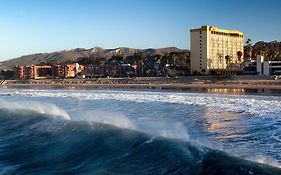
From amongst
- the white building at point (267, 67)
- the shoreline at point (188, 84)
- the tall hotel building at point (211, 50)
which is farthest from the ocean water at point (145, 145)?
the tall hotel building at point (211, 50)

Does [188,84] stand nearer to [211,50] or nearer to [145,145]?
[211,50]

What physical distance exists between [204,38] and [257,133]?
8780 cm

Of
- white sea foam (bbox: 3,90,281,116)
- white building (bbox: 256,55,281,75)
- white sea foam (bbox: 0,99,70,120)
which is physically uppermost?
white building (bbox: 256,55,281,75)

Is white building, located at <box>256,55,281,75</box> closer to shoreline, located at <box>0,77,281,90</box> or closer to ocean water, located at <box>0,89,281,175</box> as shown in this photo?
shoreline, located at <box>0,77,281,90</box>

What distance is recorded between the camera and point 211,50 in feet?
334

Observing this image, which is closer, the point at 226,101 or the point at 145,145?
the point at 145,145

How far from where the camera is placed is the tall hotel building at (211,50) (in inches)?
3831

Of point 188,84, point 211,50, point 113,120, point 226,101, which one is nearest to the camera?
point 113,120

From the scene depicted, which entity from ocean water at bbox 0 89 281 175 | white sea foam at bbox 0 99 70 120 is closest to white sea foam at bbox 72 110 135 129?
ocean water at bbox 0 89 281 175

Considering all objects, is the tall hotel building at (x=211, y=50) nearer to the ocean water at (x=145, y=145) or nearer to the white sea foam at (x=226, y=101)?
the white sea foam at (x=226, y=101)

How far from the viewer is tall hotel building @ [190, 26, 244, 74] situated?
97312 millimetres

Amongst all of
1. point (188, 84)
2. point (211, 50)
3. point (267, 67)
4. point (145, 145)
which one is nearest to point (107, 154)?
point (145, 145)

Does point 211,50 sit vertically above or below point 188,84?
above

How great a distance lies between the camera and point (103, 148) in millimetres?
12148
